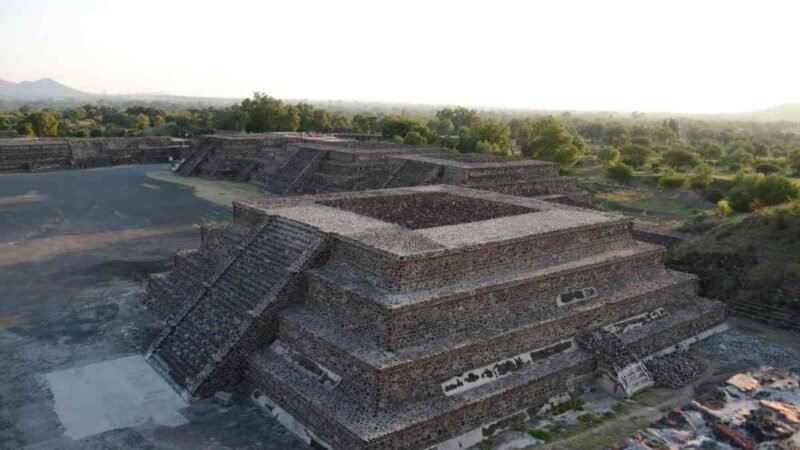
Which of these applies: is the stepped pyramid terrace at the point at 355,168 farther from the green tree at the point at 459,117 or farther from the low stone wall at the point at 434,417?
the green tree at the point at 459,117

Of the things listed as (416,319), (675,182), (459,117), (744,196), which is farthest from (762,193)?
(459,117)

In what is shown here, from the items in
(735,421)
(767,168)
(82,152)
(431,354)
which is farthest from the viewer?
(767,168)

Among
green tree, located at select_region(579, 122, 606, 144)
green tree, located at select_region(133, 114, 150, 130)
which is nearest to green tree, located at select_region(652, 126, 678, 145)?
green tree, located at select_region(579, 122, 606, 144)

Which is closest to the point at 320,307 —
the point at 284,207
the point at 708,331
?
the point at 284,207

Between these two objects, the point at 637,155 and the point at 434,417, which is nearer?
the point at 434,417

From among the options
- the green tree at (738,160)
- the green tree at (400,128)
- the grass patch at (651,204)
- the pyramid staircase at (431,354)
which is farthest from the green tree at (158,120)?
the pyramid staircase at (431,354)

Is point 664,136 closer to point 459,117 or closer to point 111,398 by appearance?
point 459,117

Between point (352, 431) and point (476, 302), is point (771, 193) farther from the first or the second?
point (352, 431)
